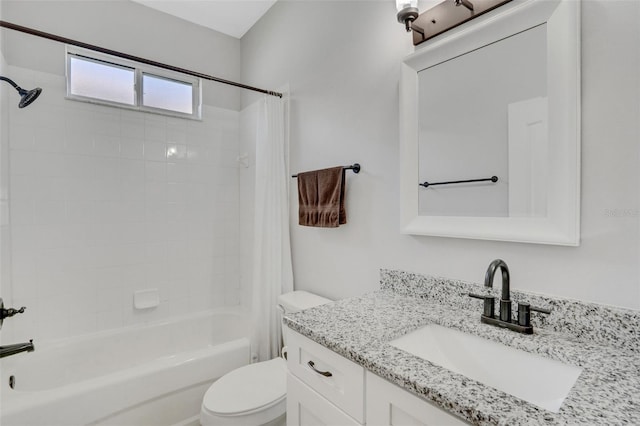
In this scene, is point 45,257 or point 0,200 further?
point 45,257

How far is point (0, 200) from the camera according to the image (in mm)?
1760

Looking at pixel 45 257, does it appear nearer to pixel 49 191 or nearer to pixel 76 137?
pixel 49 191

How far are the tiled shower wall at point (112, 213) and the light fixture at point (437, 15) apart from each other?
1.99 metres

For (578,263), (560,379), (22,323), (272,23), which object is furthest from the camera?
→ (272,23)

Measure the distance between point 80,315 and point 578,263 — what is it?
2831 millimetres

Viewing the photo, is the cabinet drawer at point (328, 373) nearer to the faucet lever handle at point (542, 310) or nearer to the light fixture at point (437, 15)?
the faucet lever handle at point (542, 310)

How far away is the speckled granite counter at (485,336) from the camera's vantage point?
62cm

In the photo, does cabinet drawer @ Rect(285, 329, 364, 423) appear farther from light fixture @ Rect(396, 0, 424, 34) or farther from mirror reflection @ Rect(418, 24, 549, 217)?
light fixture @ Rect(396, 0, 424, 34)

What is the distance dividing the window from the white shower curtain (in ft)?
3.12

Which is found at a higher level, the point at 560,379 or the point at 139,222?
the point at 139,222

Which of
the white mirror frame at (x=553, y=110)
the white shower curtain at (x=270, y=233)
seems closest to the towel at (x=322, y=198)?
the white shower curtain at (x=270, y=233)

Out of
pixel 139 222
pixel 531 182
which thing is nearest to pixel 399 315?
pixel 531 182

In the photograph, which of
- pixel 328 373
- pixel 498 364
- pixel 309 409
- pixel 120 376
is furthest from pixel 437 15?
pixel 120 376

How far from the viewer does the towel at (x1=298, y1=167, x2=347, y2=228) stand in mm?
1704
